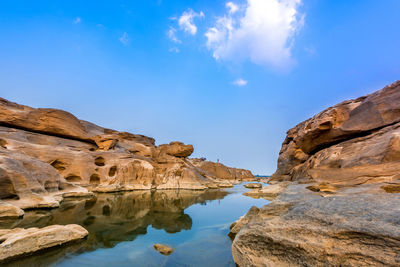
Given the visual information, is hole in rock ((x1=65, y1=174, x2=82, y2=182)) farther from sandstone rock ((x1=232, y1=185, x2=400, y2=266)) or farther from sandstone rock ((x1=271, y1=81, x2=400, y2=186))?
sandstone rock ((x1=271, y1=81, x2=400, y2=186))

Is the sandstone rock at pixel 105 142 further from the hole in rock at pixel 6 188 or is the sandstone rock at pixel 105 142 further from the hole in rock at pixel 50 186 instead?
the hole in rock at pixel 6 188

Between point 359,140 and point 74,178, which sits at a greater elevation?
point 359,140

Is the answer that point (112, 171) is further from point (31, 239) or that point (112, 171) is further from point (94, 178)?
point (31, 239)

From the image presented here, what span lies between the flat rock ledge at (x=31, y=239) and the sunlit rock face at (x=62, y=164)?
685 cm

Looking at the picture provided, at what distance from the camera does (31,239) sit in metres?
5.22

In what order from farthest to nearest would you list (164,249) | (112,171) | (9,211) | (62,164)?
1. (112,171)
2. (62,164)
3. (9,211)
4. (164,249)

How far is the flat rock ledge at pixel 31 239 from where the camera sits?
4759 millimetres

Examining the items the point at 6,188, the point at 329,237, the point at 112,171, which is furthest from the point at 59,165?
the point at 329,237

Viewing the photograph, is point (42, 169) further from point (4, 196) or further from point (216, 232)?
point (216, 232)

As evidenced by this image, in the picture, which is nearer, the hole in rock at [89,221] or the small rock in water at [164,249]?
the small rock in water at [164,249]

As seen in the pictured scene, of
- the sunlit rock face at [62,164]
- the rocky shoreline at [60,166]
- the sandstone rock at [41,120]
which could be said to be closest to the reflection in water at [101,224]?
the rocky shoreline at [60,166]

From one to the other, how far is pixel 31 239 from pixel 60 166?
833 inches

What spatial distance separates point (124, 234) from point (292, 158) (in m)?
37.9

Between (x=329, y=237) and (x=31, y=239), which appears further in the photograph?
(x=31, y=239)
